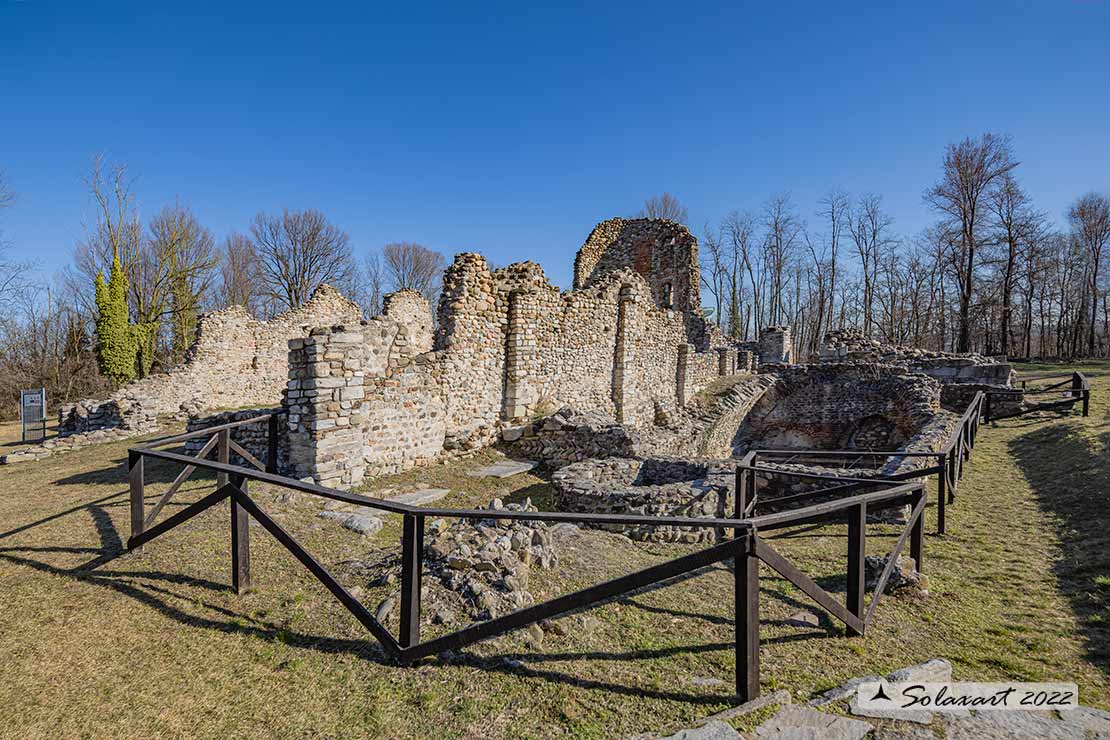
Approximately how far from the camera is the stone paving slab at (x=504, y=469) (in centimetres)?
1059

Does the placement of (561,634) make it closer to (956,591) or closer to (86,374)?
(956,591)

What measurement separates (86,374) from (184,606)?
3108cm

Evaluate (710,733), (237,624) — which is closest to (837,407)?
(710,733)

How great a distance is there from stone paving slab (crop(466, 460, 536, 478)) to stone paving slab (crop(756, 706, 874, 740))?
836 centimetres

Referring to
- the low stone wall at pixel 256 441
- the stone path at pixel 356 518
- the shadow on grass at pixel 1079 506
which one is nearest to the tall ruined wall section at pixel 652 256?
the shadow on grass at pixel 1079 506

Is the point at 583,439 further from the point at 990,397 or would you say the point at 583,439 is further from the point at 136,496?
the point at 990,397

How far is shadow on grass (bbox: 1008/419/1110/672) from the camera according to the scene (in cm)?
406

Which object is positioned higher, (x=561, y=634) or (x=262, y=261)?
(x=262, y=261)

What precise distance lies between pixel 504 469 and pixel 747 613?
8576 mm

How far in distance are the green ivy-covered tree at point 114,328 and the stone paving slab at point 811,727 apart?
32.7 m

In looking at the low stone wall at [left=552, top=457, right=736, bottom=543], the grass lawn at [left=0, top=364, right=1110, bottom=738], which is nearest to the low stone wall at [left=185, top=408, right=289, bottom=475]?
the grass lawn at [left=0, top=364, right=1110, bottom=738]

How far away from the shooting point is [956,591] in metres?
4.55

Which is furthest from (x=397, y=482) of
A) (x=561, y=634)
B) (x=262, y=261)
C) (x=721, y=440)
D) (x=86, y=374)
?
(x=262, y=261)

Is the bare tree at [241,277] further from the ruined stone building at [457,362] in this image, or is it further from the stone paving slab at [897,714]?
the stone paving slab at [897,714]
